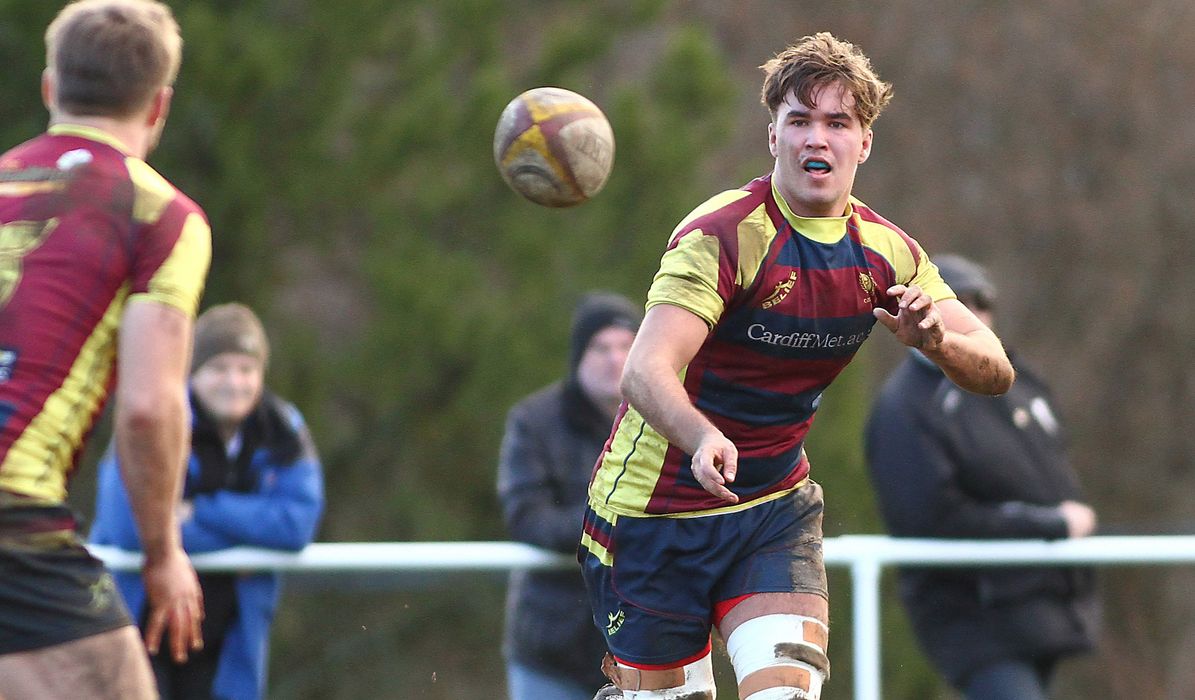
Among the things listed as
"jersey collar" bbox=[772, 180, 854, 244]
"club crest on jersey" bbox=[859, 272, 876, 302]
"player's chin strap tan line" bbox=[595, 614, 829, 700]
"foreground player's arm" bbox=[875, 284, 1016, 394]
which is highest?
"jersey collar" bbox=[772, 180, 854, 244]

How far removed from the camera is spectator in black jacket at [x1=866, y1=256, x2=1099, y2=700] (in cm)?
618

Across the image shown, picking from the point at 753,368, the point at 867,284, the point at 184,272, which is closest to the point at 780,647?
the point at 753,368

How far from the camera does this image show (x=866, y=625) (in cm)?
634

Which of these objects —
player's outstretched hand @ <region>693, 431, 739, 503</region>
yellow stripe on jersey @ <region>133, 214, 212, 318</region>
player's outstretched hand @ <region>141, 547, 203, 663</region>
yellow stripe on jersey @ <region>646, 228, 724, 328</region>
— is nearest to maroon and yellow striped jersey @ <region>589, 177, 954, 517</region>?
yellow stripe on jersey @ <region>646, 228, 724, 328</region>

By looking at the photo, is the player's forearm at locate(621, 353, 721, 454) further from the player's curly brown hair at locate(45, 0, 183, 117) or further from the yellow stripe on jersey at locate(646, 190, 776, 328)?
the player's curly brown hair at locate(45, 0, 183, 117)

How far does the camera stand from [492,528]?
1126 cm

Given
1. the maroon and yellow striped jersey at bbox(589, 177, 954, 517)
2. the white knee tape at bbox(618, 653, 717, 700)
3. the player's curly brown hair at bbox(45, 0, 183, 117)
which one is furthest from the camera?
the white knee tape at bbox(618, 653, 717, 700)

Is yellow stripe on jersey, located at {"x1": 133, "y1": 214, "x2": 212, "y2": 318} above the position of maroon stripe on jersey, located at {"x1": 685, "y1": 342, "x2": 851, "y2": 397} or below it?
above

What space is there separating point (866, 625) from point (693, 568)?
1.88m

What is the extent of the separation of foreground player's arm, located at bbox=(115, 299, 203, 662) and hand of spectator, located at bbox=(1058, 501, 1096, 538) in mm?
3413

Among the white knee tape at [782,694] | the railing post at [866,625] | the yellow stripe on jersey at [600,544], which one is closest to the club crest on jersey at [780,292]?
the yellow stripe on jersey at [600,544]

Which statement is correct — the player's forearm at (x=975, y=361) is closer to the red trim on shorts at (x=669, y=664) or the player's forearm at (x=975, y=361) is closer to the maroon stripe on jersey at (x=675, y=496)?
the maroon stripe on jersey at (x=675, y=496)

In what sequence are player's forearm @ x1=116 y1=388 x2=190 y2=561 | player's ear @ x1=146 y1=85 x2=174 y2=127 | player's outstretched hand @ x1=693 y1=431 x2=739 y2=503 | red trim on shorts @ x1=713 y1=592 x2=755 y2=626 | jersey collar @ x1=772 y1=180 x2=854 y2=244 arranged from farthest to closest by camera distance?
red trim on shorts @ x1=713 y1=592 x2=755 y2=626
jersey collar @ x1=772 y1=180 x2=854 y2=244
player's ear @ x1=146 y1=85 x2=174 y2=127
player's forearm @ x1=116 y1=388 x2=190 y2=561
player's outstretched hand @ x1=693 y1=431 x2=739 y2=503

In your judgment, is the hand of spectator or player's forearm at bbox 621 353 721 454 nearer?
player's forearm at bbox 621 353 721 454
